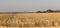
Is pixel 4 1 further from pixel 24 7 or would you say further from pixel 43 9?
pixel 43 9

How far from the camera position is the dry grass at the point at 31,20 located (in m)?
0.68

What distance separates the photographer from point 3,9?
2.57 feet

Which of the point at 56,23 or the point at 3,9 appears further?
the point at 3,9

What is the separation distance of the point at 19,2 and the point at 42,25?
0.90 ft

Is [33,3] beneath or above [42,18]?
above

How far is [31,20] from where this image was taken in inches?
27.3

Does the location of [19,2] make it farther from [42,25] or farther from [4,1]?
[42,25]

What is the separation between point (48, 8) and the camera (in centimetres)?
75

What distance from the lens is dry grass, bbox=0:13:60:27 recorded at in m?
0.68

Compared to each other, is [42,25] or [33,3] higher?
[33,3]

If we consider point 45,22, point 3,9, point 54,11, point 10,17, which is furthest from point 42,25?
point 3,9

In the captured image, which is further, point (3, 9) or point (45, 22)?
point (3, 9)

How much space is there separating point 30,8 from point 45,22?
0.58 feet

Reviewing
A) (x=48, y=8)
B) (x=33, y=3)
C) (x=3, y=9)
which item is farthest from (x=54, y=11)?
(x=3, y=9)
